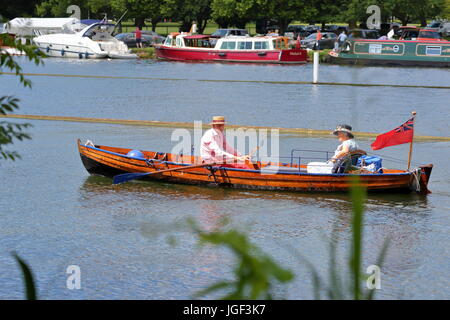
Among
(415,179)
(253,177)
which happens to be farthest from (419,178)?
(253,177)

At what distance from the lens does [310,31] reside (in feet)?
226

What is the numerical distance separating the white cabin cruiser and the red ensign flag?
41.9 m

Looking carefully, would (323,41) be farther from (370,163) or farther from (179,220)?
(179,220)

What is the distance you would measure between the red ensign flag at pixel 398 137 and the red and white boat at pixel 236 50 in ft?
114

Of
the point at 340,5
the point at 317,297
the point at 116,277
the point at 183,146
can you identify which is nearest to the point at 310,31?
the point at 340,5

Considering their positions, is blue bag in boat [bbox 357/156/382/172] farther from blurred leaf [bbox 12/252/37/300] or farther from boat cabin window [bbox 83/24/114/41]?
boat cabin window [bbox 83/24/114/41]

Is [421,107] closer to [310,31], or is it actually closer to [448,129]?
[448,129]

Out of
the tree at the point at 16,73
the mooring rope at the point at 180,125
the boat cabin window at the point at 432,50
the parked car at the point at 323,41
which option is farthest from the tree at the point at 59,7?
the tree at the point at 16,73

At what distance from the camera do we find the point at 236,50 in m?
51.2

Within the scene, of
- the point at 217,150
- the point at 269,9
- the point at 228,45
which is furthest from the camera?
the point at 269,9

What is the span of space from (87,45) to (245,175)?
4348cm

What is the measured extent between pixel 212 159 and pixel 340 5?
49604 mm

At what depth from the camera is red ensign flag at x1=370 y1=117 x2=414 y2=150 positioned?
16.0 m

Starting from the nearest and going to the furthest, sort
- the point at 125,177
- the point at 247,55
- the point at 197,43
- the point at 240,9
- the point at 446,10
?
the point at 125,177, the point at 247,55, the point at 197,43, the point at 446,10, the point at 240,9
